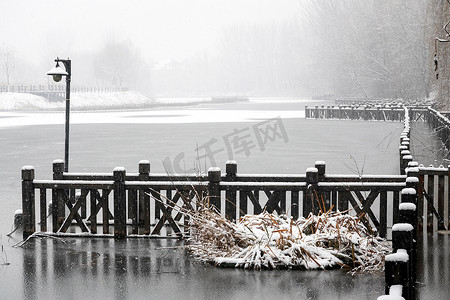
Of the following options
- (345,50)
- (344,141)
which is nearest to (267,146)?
(344,141)

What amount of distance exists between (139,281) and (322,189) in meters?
3.18

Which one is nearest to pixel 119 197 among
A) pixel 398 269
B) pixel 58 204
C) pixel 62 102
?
pixel 58 204

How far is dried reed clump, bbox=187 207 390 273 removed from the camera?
8750mm

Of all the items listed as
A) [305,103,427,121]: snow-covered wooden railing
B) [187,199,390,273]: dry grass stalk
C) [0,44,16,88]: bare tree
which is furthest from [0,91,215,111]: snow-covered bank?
[187,199,390,273]: dry grass stalk

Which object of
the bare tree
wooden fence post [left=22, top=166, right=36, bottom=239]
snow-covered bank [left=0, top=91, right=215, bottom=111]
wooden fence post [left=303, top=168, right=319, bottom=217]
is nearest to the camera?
wooden fence post [left=303, top=168, right=319, bottom=217]

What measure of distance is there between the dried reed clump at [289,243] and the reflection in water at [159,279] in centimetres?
20

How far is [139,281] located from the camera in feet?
27.0

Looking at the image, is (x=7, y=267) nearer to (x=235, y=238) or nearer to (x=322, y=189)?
(x=235, y=238)

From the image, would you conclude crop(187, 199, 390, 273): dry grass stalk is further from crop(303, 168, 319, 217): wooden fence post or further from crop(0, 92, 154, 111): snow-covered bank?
crop(0, 92, 154, 111): snow-covered bank

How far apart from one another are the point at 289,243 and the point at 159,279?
5.74 feet

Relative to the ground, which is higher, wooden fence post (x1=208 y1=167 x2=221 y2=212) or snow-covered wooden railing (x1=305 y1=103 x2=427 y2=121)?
snow-covered wooden railing (x1=305 y1=103 x2=427 y2=121)

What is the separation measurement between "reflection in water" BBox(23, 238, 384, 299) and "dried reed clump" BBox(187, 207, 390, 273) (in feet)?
0.65

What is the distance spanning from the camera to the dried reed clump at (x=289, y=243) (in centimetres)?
875

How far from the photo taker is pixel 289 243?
8.94 meters
